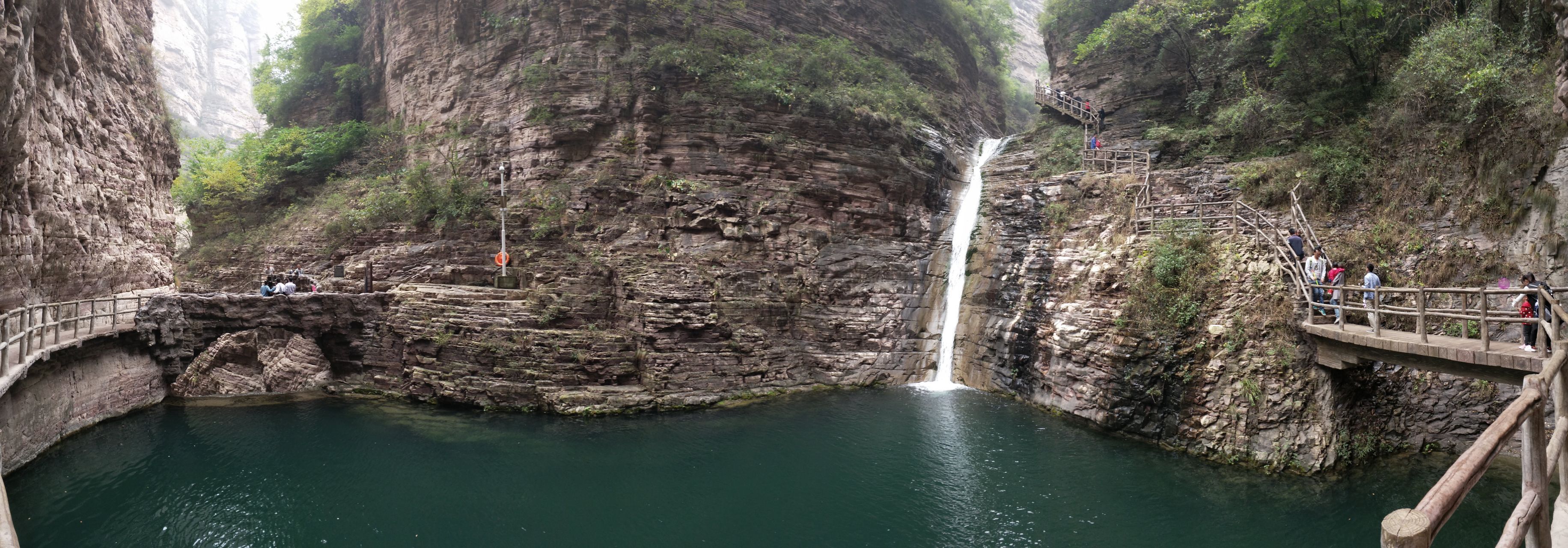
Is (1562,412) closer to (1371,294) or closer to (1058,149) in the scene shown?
(1371,294)

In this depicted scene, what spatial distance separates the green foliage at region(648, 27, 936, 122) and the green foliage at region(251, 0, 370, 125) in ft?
57.6

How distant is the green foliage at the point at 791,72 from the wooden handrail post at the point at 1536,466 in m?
21.8

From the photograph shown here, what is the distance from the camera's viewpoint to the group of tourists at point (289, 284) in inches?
808

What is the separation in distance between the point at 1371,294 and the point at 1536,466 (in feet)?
38.9

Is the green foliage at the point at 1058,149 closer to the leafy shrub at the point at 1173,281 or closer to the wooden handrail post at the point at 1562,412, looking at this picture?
the leafy shrub at the point at 1173,281

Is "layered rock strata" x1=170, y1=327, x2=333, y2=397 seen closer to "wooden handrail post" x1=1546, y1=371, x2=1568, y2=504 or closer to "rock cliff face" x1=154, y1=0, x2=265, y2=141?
"wooden handrail post" x1=1546, y1=371, x2=1568, y2=504

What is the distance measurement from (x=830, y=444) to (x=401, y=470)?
9548 mm

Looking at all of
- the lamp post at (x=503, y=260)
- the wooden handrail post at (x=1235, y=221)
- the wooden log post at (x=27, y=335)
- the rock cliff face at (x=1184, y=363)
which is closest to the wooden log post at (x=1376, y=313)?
the rock cliff face at (x=1184, y=363)

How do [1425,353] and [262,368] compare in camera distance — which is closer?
[1425,353]

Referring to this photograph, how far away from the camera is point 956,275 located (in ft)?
75.4

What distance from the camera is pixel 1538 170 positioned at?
461 inches

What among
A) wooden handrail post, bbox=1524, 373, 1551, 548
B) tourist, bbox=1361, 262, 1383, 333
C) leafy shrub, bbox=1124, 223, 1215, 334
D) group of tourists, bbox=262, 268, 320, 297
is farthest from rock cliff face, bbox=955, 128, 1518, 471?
group of tourists, bbox=262, 268, 320, 297

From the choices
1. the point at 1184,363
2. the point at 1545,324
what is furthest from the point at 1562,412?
the point at 1184,363

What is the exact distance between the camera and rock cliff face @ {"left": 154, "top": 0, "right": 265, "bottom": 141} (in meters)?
75.2
